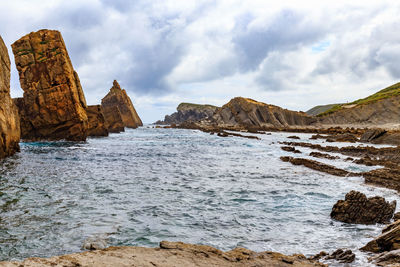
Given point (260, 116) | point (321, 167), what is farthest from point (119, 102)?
point (321, 167)

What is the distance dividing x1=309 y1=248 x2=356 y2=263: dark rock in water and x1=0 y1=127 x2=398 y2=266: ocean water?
0.81 ft

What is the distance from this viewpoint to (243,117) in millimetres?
110500

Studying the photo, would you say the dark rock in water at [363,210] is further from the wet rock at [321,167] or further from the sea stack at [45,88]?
the sea stack at [45,88]

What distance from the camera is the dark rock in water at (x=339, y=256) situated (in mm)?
6273

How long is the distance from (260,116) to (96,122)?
69.9m

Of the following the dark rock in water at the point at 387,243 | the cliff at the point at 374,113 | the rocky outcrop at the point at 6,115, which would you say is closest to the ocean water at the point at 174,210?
the dark rock in water at the point at 387,243

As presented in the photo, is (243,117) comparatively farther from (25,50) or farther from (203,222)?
(203,222)

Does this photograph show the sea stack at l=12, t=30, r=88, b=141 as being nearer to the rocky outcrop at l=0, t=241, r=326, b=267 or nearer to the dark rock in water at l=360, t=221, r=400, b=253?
the rocky outcrop at l=0, t=241, r=326, b=267

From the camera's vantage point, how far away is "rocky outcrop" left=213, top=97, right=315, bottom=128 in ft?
→ 351

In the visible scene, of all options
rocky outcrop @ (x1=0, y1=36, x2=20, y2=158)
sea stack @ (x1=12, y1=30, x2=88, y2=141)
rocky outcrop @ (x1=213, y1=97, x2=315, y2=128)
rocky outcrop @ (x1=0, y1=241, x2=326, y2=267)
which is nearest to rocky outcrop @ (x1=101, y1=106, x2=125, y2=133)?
sea stack @ (x1=12, y1=30, x2=88, y2=141)

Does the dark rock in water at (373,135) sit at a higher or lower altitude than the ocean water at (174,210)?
higher

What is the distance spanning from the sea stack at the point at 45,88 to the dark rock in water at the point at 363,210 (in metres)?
37.4

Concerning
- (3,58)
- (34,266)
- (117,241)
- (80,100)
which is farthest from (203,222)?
(80,100)

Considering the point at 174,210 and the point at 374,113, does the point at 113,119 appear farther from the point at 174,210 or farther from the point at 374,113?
the point at 374,113
